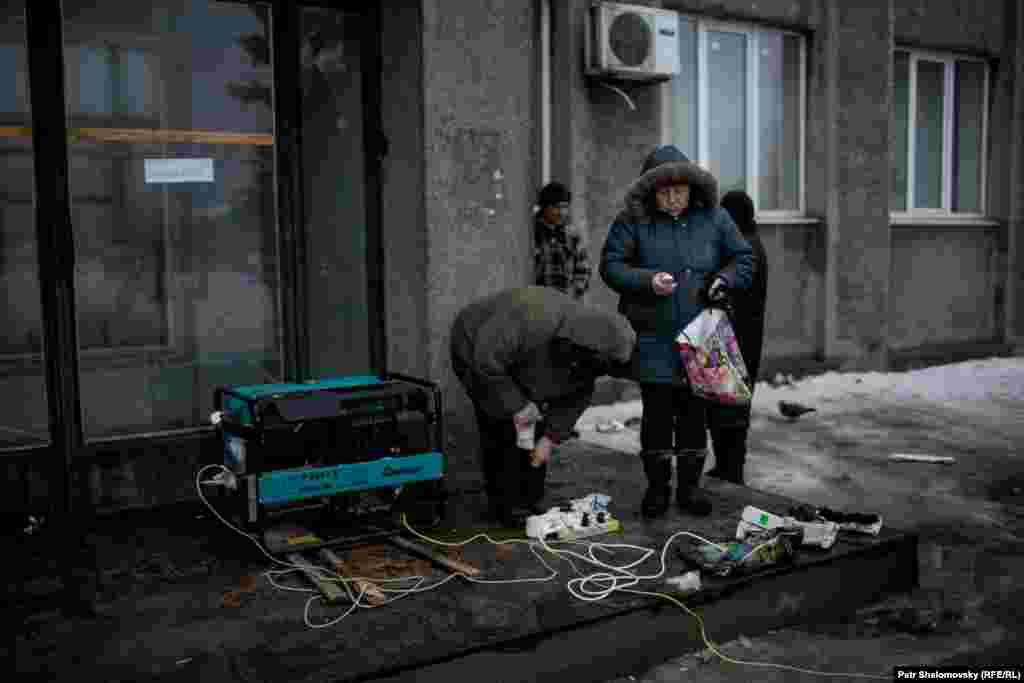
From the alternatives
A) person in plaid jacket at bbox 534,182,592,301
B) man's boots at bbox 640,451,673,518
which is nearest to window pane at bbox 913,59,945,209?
person in plaid jacket at bbox 534,182,592,301

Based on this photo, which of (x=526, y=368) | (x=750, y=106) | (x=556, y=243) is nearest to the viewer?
(x=526, y=368)

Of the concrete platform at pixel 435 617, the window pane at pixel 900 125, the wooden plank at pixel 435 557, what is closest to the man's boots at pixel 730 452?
the concrete platform at pixel 435 617

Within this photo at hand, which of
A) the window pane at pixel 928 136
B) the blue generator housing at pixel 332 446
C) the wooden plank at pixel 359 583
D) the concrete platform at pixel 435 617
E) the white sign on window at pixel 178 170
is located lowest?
the concrete platform at pixel 435 617

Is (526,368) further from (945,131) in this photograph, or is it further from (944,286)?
(945,131)

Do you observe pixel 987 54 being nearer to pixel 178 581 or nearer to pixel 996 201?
pixel 996 201

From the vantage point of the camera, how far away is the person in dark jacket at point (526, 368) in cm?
504

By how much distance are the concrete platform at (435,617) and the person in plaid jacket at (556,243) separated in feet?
8.20

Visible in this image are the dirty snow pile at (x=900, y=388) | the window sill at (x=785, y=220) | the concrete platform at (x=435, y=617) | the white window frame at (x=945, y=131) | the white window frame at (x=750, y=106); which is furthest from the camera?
the white window frame at (x=945, y=131)

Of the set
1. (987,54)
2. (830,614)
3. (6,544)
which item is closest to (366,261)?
(6,544)

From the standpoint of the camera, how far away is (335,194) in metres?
7.01

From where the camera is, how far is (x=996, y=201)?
40.7ft

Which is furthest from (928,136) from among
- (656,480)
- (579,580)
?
(579,580)

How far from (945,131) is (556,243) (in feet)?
21.9

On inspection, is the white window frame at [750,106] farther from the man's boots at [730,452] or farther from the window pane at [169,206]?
the window pane at [169,206]
